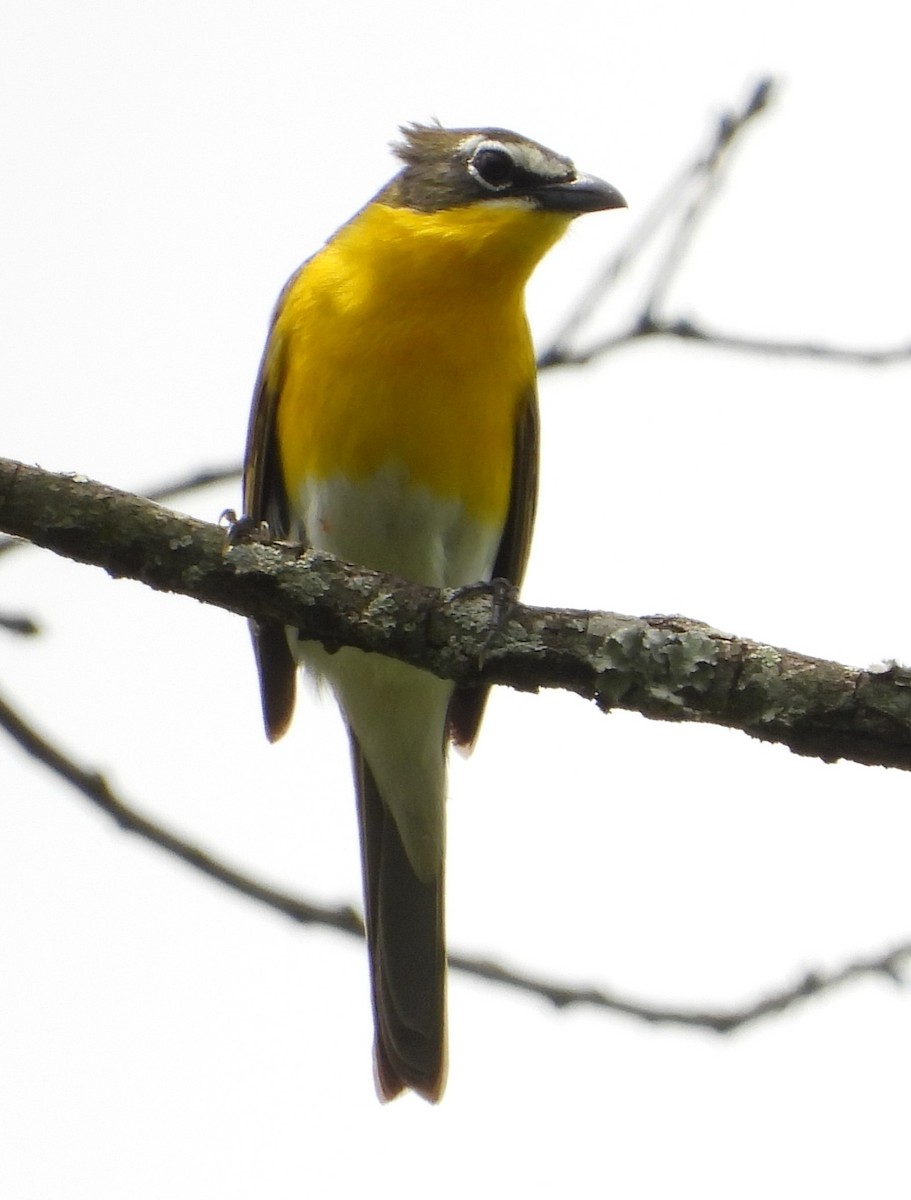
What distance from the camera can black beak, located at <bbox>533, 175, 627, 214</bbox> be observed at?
5414mm

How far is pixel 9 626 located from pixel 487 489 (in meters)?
1.98

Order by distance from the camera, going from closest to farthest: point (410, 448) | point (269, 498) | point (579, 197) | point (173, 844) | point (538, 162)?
point (173, 844)
point (410, 448)
point (579, 197)
point (538, 162)
point (269, 498)

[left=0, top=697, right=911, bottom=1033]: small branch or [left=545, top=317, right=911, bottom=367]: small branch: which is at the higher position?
[left=545, top=317, right=911, bottom=367]: small branch

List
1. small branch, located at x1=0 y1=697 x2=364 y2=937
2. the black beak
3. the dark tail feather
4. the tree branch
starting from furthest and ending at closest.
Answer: the dark tail feather, the black beak, small branch, located at x1=0 y1=697 x2=364 y2=937, the tree branch

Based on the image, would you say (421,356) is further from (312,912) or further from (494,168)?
(312,912)

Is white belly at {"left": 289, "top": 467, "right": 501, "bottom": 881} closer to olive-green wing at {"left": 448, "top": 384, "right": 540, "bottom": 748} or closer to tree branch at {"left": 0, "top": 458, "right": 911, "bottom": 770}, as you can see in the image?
olive-green wing at {"left": 448, "top": 384, "right": 540, "bottom": 748}

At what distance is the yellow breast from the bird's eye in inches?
6.5

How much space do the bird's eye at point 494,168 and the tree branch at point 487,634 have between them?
95.7 inches

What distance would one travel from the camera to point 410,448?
516cm

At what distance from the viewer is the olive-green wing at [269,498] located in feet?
18.4

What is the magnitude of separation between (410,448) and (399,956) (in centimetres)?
211

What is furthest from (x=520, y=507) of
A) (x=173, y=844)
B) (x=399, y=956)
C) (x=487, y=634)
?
Result: (x=173, y=844)

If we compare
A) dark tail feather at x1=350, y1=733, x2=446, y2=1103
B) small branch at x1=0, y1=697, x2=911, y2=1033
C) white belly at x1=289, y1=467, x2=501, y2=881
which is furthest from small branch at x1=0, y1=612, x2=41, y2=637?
dark tail feather at x1=350, y1=733, x2=446, y2=1103

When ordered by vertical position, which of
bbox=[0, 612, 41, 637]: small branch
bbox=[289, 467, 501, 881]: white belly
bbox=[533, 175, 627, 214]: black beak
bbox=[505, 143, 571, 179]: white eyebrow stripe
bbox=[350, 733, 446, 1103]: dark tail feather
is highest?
bbox=[505, 143, 571, 179]: white eyebrow stripe
